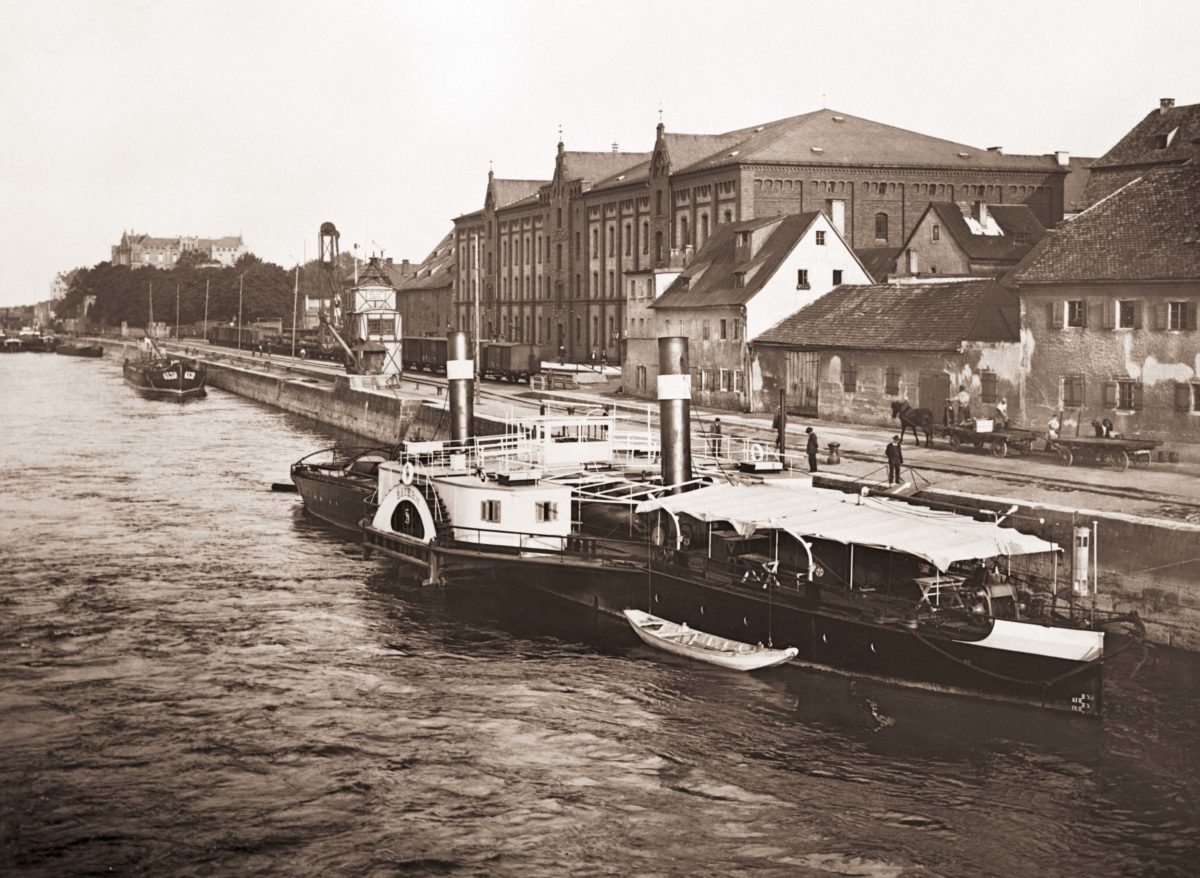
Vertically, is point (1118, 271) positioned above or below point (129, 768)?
above

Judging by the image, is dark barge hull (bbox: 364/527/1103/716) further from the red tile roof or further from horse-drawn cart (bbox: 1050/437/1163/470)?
the red tile roof

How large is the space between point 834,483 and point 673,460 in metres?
6.18

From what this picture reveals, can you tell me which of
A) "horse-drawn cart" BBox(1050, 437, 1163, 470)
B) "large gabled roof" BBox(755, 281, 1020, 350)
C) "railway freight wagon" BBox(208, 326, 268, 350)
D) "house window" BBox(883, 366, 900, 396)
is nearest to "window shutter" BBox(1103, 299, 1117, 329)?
"horse-drawn cart" BBox(1050, 437, 1163, 470)

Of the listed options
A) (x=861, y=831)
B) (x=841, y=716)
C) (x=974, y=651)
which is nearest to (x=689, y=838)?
(x=861, y=831)

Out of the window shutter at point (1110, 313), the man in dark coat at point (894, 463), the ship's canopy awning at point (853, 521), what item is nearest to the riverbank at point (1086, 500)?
the man in dark coat at point (894, 463)

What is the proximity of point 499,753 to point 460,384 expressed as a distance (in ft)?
74.2

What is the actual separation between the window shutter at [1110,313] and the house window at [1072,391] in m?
1.94

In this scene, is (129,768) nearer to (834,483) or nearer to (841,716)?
(841,716)

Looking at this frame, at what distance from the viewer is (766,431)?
2050 inches

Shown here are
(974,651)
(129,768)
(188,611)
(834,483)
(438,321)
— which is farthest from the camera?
(438,321)

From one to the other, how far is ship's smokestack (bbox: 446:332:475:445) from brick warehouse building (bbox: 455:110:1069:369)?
1160 inches

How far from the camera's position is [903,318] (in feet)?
177

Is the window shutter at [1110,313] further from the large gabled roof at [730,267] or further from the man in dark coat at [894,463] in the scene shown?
the large gabled roof at [730,267]

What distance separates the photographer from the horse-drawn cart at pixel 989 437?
42719 mm
